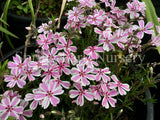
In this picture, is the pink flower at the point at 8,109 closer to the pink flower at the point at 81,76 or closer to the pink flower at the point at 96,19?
the pink flower at the point at 81,76

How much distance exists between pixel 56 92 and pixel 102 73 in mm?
167

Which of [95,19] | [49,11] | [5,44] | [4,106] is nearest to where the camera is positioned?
[4,106]

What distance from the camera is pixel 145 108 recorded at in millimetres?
892

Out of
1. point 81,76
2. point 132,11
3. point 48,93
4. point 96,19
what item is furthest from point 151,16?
point 48,93

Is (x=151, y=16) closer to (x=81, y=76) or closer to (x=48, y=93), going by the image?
(x=81, y=76)

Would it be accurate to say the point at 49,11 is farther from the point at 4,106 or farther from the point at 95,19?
the point at 4,106

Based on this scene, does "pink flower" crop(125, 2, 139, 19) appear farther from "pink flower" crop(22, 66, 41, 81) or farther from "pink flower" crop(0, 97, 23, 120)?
"pink flower" crop(0, 97, 23, 120)

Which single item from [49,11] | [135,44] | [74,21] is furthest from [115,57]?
[49,11]

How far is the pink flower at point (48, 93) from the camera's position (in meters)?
0.59

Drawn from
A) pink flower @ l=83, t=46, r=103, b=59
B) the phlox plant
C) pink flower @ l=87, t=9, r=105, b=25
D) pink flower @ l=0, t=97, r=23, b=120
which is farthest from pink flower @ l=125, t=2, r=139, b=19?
pink flower @ l=0, t=97, r=23, b=120

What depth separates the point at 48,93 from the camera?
0.60m

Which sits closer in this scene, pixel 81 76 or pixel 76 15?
pixel 81 76

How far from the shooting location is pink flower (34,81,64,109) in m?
0.59

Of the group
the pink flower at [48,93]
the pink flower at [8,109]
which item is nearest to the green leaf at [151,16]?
the pink flower at [48,93]
